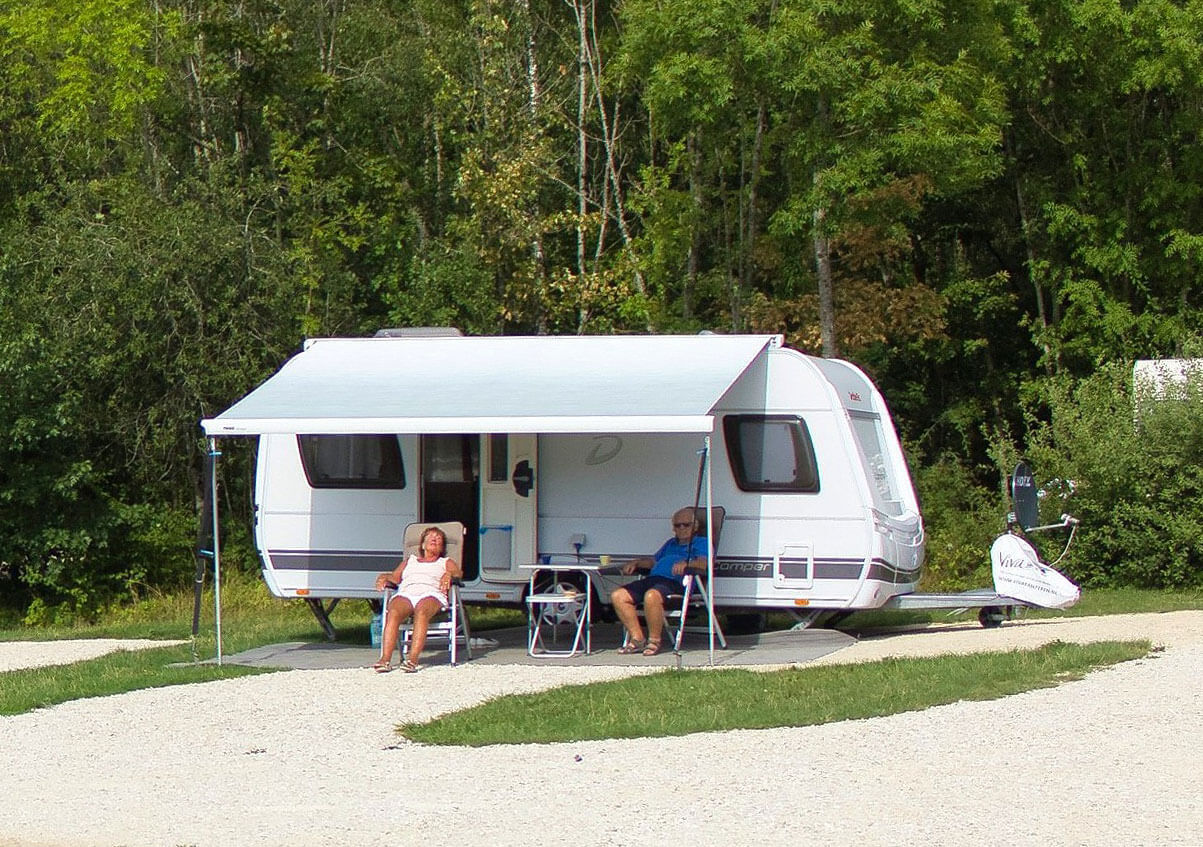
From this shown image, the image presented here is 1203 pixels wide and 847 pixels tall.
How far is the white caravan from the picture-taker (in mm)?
13156

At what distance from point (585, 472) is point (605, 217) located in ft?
39.8

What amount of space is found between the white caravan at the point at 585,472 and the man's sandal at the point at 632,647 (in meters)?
0.75

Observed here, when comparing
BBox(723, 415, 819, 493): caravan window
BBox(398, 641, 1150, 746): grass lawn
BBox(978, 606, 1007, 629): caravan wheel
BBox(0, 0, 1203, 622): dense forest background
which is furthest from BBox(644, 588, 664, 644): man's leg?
BBox(0, 0, 1203, 622): dense forest background

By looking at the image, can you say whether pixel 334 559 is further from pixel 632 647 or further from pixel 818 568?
pixel 818 568

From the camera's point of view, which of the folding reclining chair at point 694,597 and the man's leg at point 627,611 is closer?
the folding reclining chair at point 694,597

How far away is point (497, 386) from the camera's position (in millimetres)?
13117

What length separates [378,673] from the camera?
40.1 ft

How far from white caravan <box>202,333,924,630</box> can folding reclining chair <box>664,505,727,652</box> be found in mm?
180

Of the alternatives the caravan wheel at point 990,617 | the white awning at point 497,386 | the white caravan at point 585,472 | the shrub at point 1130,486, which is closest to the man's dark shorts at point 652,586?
the white caravan at point 585,472

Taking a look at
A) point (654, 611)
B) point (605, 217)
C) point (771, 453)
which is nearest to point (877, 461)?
point (771, 453)

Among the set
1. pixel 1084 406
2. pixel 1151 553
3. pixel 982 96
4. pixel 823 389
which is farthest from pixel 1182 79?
pixel 823 389

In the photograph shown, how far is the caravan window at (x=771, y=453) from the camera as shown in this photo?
43.8 ft

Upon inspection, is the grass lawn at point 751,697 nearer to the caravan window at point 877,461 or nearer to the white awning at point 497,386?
the white awning at point 497,386

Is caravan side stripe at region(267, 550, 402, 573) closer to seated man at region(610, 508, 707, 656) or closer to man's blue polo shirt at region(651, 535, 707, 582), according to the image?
seated man at region(610, 508, 707, 656)
